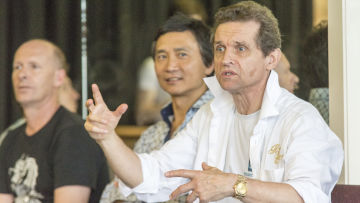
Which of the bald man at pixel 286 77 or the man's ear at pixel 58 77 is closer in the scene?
the bald man at pixel 286 77

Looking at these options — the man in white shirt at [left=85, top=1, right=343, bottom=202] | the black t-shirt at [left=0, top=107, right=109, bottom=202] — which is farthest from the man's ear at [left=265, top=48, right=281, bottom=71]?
the black t-shirt at [left=0, top=107, right=109, bottom=202]

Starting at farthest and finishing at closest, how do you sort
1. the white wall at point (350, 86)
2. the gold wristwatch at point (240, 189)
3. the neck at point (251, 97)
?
the white wall at point (350, 86)
the neck at point (251, 97)
the gold wristwatch at point (240, 189)

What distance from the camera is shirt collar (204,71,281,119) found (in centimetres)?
208

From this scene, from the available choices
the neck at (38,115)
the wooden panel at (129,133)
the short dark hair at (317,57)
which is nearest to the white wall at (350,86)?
the short dark hair at (317,57)

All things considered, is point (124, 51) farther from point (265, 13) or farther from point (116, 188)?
point (265, 13)

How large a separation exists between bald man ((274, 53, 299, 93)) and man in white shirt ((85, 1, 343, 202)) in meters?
0.60

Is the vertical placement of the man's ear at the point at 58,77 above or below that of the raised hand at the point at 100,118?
above

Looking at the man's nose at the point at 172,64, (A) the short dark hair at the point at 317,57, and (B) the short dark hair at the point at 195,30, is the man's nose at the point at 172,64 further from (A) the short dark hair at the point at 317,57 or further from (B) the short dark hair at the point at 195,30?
(A) the short dark hair at the point at 317,57

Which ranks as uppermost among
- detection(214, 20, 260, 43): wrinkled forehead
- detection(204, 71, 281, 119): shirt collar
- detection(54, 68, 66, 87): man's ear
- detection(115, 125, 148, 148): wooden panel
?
detection(214, 20, 260, 43): wrinkled forehead

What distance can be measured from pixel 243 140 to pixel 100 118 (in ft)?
1.76

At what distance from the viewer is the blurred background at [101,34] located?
206 inches

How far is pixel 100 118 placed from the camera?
1989mm

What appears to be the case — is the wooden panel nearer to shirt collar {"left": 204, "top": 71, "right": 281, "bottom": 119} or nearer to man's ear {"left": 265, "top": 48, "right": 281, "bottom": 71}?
shirt collar {"left": 204, "top": 71, "right": 281, "bottom": 119}

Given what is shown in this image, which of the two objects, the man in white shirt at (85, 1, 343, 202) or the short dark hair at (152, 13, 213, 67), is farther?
the short dark hair at (152, 13, 213, 67)
